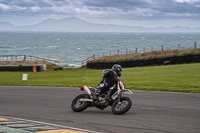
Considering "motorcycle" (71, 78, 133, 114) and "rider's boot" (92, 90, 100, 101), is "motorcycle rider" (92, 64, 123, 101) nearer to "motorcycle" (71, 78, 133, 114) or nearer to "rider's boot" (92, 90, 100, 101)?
"rider's boot" (92, 90, 100, 101)

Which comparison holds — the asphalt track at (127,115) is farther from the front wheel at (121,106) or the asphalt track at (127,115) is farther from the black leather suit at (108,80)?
the black leather suit at (108,80)

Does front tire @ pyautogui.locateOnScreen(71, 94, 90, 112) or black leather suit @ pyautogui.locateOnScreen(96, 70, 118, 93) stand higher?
black leather suit @ pyautogui.locateOnScreen(96, 70, 118, 93)

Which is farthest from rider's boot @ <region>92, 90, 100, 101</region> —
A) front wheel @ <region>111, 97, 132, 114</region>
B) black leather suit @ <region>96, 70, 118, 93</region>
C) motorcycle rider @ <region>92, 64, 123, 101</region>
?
front wheel @ <region>111, 97, 132, 114</region>

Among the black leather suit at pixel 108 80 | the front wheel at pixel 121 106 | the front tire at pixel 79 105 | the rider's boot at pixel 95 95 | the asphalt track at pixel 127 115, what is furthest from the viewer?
the front tire at pixel 79 105

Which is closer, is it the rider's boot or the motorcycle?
the motorcycle

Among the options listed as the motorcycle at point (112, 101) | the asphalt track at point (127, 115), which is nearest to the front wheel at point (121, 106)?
the motorcycle at point (112, 101)

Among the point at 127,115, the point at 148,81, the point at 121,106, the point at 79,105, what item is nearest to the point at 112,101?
the point at 121,106

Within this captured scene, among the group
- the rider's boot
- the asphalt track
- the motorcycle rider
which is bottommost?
the asphalt track

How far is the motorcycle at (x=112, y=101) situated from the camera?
28.2 ft

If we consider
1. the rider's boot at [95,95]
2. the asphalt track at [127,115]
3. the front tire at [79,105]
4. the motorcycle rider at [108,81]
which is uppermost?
the motorcycle rider at [108,81]

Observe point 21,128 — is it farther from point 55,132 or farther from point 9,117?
point 9,117

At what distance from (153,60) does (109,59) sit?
736 centimetres

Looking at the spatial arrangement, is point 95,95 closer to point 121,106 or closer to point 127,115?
point 121,106

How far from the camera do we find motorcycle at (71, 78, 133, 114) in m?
8.58
